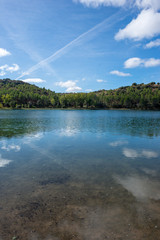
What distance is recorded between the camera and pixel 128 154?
61.7 ft

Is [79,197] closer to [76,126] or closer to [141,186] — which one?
[141,186]

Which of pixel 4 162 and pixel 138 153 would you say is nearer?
pixel 4 162

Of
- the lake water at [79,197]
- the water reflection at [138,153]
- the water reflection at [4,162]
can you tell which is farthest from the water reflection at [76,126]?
the lake water at [79,197]

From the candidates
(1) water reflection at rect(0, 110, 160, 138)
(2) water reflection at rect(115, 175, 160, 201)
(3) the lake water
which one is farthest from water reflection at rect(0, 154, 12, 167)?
(1) water reflection at rect(0, 110, 160, 138)

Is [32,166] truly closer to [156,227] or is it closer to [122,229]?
[122,229]

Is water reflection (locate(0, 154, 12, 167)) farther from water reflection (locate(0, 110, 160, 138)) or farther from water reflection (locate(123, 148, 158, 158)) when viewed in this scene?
water reflection (locate(0, 110, 160, 138))

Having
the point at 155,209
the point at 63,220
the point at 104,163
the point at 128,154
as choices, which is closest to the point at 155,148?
the point at 128,154

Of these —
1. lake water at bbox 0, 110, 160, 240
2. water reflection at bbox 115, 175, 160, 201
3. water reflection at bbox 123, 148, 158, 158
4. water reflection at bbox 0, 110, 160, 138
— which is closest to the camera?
lake water at bbox 0, 110, 160, 240

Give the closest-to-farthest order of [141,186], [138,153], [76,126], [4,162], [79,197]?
[79,197], [141,186], [4,162], [138,153], [76,126]

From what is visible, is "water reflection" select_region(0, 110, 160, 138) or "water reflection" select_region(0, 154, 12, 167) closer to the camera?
"water reflection" select_region(0, 154, 12, 167)

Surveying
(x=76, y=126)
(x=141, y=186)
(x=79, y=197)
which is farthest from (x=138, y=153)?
(x=76, y=126)

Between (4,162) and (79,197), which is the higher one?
(79,197)

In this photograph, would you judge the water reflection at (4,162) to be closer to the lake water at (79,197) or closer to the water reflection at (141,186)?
the lake water at (79,197)

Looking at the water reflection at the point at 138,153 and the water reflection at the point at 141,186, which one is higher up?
the water reflection at the point at 141,186
